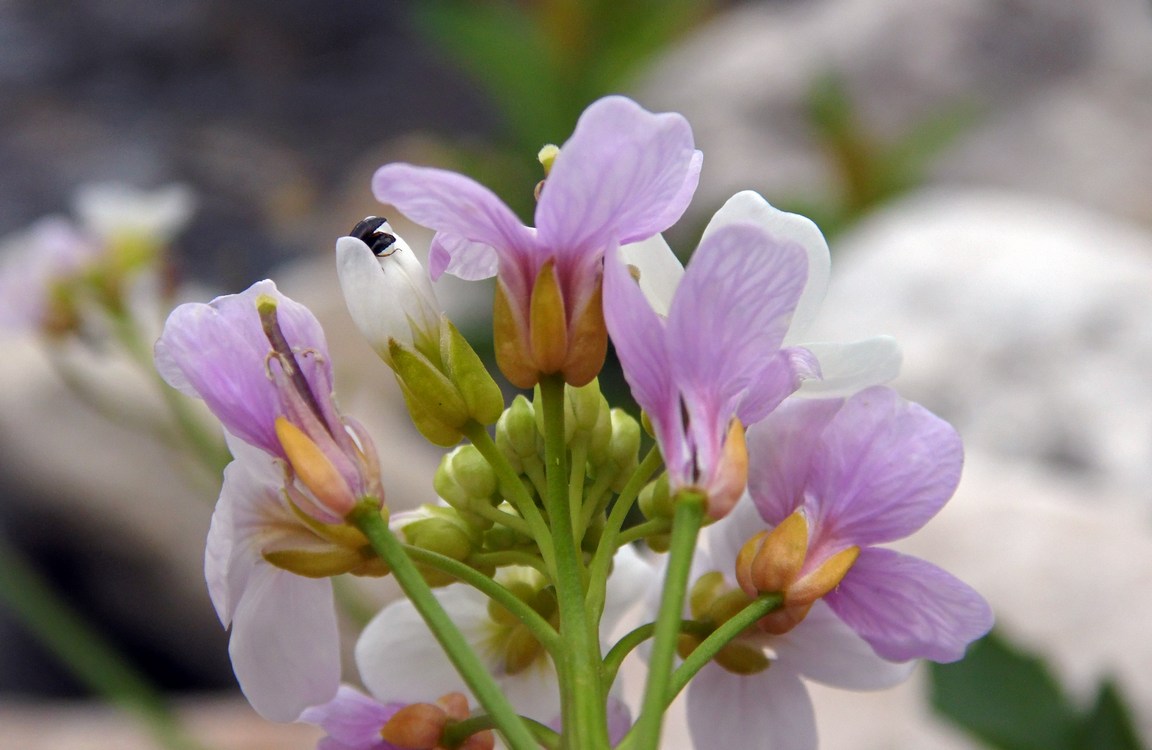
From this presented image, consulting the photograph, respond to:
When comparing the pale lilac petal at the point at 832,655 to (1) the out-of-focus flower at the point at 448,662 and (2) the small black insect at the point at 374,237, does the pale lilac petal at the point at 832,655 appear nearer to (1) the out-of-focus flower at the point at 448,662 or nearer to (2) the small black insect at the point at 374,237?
(1) the out-of-focus flower at the point at 448,662

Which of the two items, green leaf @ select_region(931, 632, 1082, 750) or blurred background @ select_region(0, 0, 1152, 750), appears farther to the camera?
blurred background @ select_region(0, 0, 1152, 750)

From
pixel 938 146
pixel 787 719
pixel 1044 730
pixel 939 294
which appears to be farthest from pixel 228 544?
pixel 938 146

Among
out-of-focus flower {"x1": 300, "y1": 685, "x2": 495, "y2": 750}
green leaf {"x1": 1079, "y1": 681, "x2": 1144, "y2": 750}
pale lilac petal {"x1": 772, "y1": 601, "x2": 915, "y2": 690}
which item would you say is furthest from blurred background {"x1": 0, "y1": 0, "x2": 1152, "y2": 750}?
out-of-focus flower {"x1": 300, "y1": 685, "x2": 495, "y2": 750}

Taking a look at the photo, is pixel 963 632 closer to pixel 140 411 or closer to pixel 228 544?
pixel 228 544

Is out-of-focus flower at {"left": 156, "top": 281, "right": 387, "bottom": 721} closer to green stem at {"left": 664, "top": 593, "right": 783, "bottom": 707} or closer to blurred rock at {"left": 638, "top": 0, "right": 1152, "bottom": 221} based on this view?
green stem at {"left": 664, "top": 593, "right": 783, "bottom": 707}

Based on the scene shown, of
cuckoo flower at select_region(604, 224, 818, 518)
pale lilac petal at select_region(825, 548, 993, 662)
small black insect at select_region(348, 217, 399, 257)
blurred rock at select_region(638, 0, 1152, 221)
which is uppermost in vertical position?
small black insect at select_region(348, 217, 399, 257)

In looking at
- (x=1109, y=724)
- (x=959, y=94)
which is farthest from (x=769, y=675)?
(x=959, y=94)

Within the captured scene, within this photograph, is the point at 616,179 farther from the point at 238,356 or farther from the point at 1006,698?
the point at 1006,698
